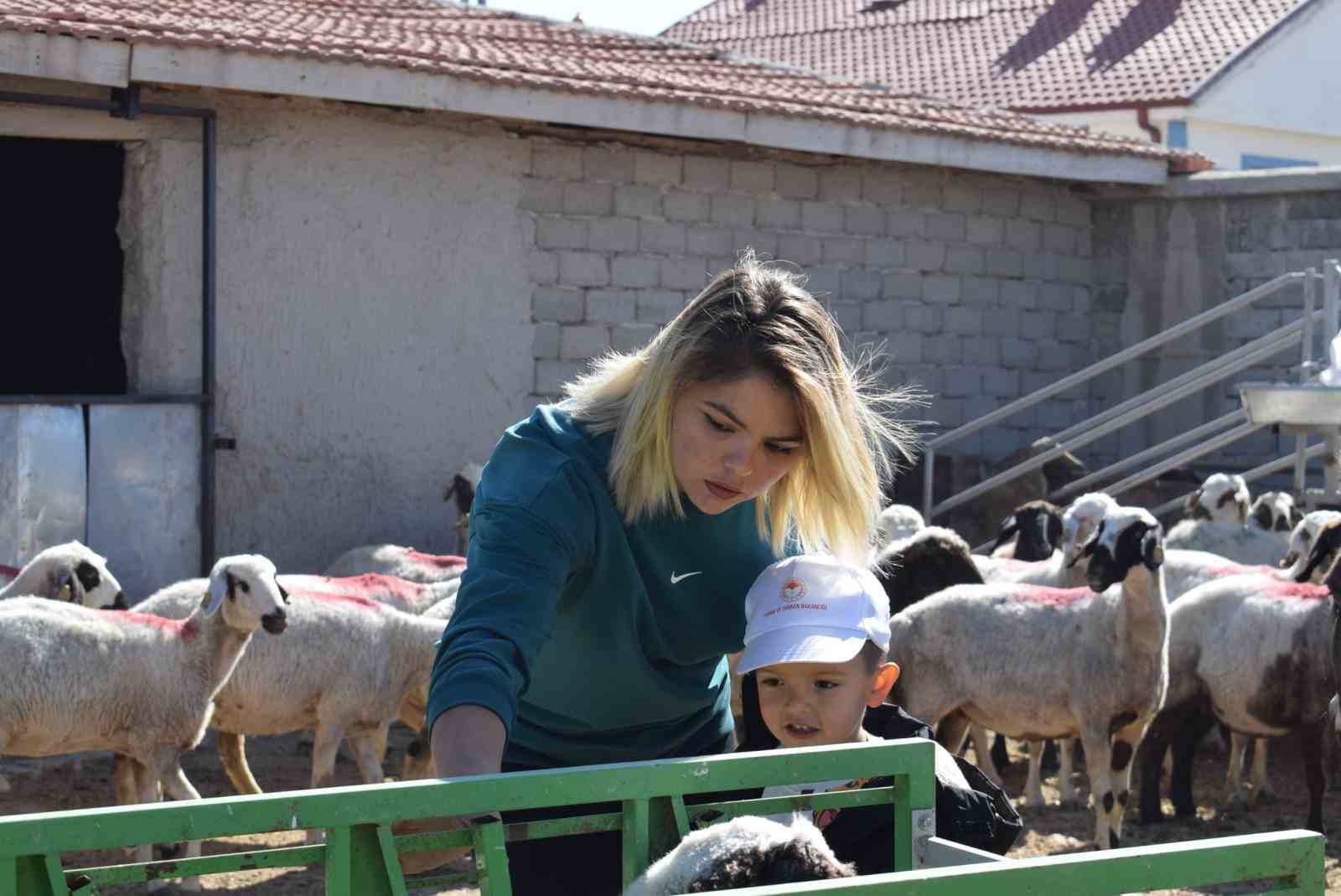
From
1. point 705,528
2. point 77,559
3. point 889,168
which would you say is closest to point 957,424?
point 889,168

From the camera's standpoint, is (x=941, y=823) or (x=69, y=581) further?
(x=69, y=581)

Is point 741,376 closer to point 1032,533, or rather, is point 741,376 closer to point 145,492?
point 145,492

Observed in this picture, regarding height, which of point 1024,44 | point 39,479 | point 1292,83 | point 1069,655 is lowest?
point 1069,655

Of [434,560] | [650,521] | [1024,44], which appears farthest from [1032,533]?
[1024,44]

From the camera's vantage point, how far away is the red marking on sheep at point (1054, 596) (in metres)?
7.74

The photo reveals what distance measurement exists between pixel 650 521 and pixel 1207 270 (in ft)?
39.2

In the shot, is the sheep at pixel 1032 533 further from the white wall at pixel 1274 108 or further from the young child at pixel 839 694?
the white wall at pixel 1274 108

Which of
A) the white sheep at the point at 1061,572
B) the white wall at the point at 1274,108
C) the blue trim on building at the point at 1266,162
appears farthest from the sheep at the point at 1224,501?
the blue trim on building at the point at 1266,162

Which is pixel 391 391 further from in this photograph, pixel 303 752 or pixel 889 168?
pixel 889 168

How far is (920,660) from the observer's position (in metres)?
7.69

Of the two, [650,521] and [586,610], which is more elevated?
[650,521]

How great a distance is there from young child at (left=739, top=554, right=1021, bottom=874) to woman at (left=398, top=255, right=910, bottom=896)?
0.06 meters

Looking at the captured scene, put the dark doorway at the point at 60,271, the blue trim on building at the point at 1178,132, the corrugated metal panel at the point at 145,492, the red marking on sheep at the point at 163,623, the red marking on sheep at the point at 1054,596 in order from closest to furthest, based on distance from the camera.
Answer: the red marking on sheep at the point at 163,623 → the red marking on sheep at the point at 1054,596 → the corrugated metal panel at the point at 145,492 → the dark doorway at the point at 60,271 → the blue trim on building at the point at 1178,132

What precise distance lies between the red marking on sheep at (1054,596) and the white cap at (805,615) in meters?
5.11
